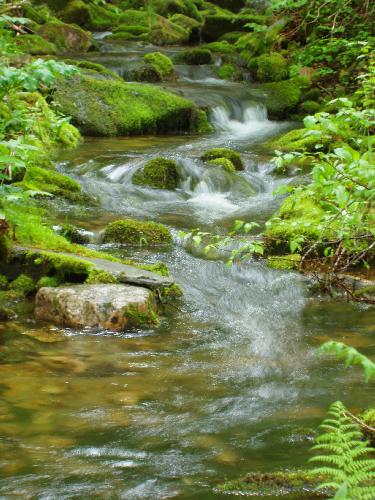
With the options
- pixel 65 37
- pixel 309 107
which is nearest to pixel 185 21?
pixel 65 37

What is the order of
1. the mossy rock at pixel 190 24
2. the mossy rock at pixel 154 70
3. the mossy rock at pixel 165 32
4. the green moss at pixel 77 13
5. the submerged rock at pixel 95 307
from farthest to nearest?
the green moss at pixel 77 13, the mossy rock at pixel 190 24, the mossy rock at pixel 165 32, the mossy rock at pixel 154 70, the submerged rock at pixel 95 307

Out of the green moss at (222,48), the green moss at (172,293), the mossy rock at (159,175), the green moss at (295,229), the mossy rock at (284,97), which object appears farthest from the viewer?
the green moss at (222,48)

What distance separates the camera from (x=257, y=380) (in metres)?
4.20

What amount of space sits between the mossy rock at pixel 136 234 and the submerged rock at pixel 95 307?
204 cm

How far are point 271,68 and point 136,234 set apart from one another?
1298cm

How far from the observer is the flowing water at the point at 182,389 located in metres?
2.90

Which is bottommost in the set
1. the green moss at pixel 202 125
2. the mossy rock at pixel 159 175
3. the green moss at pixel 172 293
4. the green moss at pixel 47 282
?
the green moss at pixel 172 293

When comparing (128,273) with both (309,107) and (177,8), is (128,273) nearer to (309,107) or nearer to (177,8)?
(309,107)

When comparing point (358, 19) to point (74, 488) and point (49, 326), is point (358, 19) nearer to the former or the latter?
point (49, 326)

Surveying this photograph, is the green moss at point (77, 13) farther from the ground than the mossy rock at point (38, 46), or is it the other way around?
the green moss at point (77, 13)

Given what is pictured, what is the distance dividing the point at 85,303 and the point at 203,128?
10365mm

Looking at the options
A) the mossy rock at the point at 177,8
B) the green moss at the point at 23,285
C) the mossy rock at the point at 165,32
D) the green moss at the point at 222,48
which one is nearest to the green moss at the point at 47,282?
the green moss at the point at 23,285

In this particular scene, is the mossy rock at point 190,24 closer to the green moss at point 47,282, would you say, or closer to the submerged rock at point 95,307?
the green moss at point 47,282

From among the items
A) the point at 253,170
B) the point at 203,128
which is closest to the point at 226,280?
the point at 253,170
